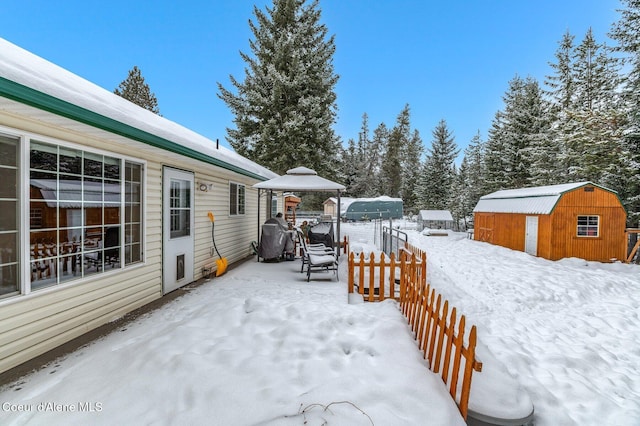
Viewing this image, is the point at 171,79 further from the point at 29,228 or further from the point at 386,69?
the point at 29,228

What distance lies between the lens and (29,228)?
2.96 m

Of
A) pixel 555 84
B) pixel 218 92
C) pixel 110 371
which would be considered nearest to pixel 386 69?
pixel 555 84

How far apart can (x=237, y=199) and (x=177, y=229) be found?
330 cm

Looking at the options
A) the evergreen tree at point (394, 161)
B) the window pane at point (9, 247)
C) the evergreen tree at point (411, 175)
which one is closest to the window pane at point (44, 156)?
the window pane at point (9, 247)

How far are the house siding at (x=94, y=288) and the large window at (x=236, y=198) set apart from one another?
1.53m

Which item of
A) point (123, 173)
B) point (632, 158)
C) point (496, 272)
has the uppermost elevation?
point (632, 158)

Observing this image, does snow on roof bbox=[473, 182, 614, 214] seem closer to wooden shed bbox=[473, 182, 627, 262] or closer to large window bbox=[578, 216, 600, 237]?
wooden shed bbox=[473, 182, 627, 262]

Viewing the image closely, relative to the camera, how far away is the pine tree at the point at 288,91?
18000mm

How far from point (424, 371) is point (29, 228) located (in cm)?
385

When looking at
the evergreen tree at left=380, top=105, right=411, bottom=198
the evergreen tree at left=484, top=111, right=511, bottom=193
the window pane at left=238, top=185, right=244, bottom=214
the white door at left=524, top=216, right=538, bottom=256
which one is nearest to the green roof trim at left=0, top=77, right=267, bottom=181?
the window pane at left=238, top=185, right=244, bottom=214

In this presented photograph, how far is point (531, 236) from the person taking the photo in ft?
44.2

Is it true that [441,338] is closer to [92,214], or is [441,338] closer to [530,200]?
[92,214]

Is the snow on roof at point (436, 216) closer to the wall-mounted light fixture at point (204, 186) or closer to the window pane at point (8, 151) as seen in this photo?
the wall-mounted light fixture at point (204, 186)

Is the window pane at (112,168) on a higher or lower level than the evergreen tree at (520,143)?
lower
